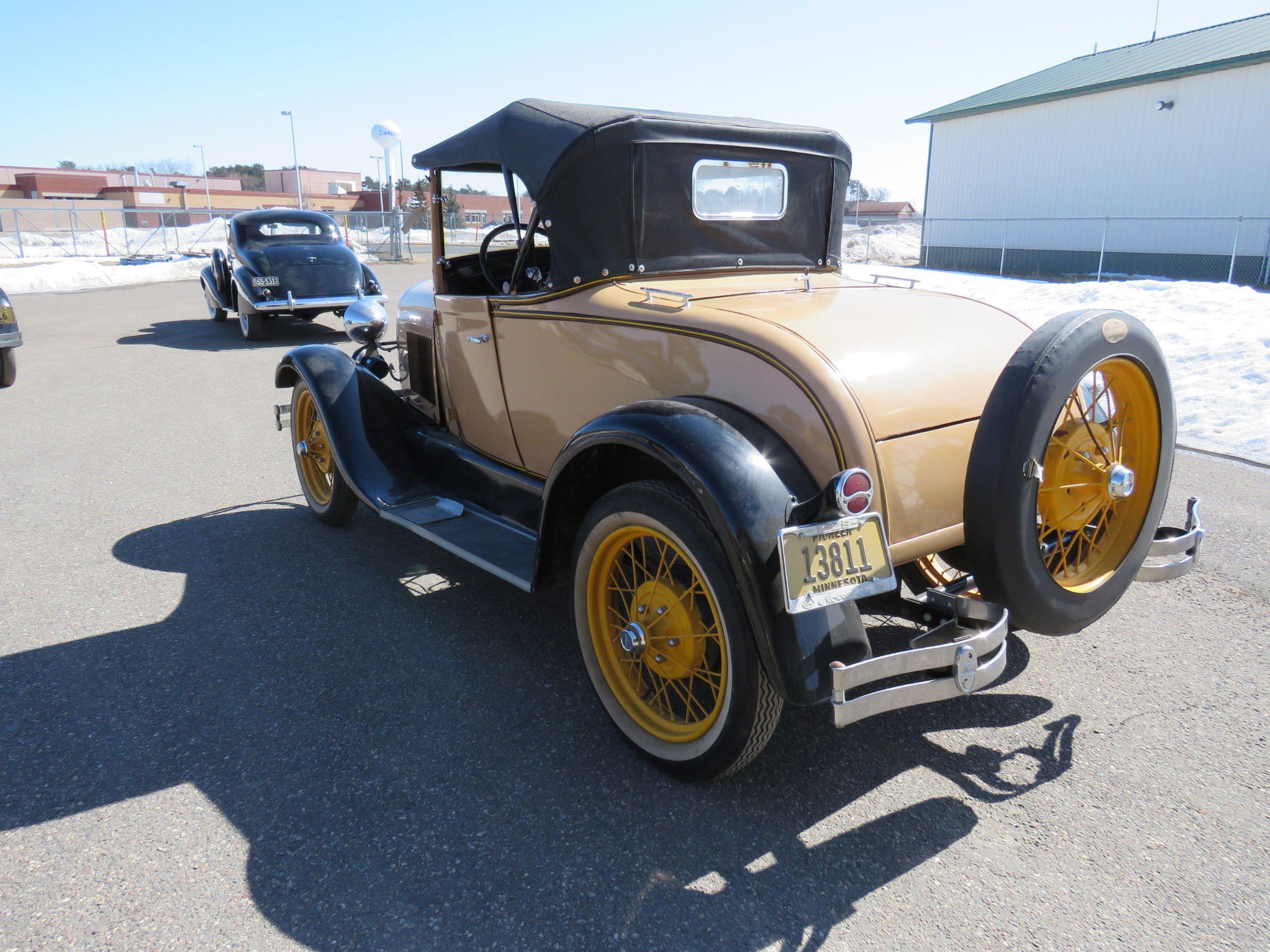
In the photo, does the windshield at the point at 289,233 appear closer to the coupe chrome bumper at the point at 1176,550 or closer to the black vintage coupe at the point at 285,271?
the black vintage coupe at the point at 285,271

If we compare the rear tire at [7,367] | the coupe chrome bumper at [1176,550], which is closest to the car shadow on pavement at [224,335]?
the rear tire at [7,367]

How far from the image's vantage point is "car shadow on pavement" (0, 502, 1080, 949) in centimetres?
216

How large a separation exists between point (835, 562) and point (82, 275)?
22.9 m

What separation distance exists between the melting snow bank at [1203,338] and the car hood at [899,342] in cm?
45

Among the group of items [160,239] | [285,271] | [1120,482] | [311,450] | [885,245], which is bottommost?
[311,450]

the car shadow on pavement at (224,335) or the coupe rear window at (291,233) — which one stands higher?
the coupe rear window at (291,233)

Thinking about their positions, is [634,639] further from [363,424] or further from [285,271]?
[285,271]

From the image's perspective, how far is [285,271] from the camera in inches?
461

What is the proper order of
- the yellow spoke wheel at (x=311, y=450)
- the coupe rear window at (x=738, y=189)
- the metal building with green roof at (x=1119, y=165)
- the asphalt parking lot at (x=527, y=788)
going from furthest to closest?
the metal building with green roof at (x=1119, y=165), the yellow spoke wheel at (x=311, y=450), the coupe rear window at (x=738, y=189), the asphalt parking lot at (x=527, y=788)

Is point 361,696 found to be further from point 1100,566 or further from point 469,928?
point 1100,566

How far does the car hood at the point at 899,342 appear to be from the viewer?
101 inches

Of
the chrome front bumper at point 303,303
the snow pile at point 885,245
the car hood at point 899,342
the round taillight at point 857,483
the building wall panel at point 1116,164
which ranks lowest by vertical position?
the round taillight at point 857,483

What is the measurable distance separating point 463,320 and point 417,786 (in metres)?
2.16

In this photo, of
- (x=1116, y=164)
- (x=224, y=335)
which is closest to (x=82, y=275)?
(x=224, y=335)
